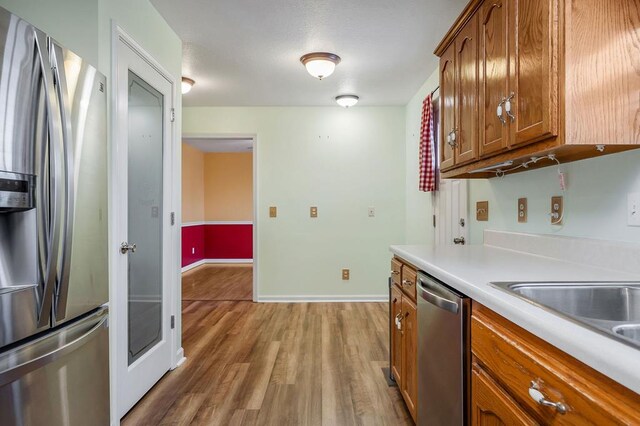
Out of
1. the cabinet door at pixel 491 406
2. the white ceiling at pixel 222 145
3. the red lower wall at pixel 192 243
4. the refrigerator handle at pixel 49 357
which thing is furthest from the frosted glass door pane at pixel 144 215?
the red lower wall at pixel 192 243

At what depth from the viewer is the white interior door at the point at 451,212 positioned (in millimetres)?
2713

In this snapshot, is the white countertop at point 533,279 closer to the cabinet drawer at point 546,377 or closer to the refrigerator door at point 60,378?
the cabinet drawer at point 546,377

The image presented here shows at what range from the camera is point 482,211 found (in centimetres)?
240

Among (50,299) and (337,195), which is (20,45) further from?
(337,195)

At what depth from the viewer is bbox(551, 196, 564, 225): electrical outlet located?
1.60 metres

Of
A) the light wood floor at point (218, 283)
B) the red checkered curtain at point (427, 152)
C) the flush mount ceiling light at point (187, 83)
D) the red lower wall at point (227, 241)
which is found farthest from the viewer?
the red lower wall at point (227, 241)

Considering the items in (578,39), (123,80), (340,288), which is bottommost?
(340,288)

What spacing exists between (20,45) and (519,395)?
149 cm

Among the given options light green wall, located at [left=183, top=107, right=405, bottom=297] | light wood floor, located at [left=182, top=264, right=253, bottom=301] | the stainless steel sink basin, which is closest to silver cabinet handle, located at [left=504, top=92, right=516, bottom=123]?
the stainless steel sink basin

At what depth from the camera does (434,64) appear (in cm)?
309

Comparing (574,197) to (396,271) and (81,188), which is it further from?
(81,188)

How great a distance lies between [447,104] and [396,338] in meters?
1.38

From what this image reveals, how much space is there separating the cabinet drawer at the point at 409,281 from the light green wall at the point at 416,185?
Answer: 165cm

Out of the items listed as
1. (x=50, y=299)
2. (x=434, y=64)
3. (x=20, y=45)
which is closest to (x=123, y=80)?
(x=20, y=45)
